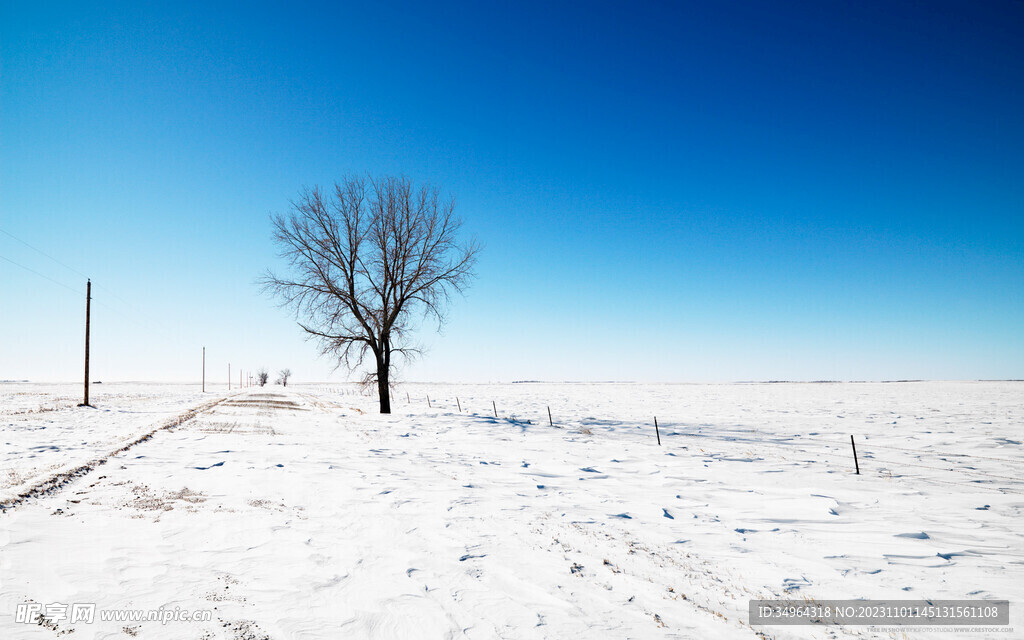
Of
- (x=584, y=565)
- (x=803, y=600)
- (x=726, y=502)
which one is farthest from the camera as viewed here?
(x=726, y=502)

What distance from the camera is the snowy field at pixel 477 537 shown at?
373 cm

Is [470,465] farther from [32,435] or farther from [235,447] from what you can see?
[32,435]

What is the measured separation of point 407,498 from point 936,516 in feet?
28.7

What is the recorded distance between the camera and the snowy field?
12.2 ft

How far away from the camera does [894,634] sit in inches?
150

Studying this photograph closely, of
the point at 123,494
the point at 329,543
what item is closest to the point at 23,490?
the point at 123,494

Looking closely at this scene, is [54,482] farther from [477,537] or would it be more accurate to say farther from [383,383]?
[383,383]

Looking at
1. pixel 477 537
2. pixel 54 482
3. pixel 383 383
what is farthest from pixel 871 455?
pixel 383 383

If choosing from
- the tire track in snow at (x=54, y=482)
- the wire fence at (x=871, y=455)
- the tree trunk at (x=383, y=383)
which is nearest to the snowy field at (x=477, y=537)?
the tire track in snow at (x=54, y=482)

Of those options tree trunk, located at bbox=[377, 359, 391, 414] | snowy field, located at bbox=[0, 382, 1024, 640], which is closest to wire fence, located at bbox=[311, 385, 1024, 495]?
snowy field, located at bbox=[0, 382, 1024, 640]

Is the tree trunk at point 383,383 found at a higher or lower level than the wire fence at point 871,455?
higher

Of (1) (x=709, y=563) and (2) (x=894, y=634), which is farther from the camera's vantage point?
(1) (x=709, y=563)

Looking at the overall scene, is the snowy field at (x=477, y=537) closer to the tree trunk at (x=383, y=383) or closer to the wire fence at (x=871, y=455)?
the wire fence at (x=871, y=455)

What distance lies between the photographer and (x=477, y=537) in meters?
5.63
